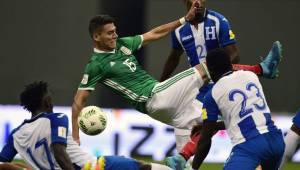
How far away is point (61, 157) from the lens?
27.7ft

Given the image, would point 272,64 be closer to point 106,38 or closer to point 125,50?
point 125,50

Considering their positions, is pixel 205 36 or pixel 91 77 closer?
pixel 91 77

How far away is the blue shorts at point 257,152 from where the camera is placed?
8.23m

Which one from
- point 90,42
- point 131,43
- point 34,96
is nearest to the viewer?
point 34,96

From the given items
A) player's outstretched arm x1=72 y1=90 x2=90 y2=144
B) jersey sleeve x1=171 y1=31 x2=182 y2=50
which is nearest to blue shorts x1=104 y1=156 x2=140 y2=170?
player's outstretched arm x1=72 y1=90 x2=90 y2=144

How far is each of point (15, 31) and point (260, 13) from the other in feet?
14.4

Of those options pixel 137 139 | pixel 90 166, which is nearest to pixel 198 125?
pixel 90 166

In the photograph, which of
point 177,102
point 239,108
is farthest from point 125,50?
point 239,108

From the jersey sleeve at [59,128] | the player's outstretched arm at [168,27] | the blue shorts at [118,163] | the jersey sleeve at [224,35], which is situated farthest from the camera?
the jersey sleeve at [224,35]

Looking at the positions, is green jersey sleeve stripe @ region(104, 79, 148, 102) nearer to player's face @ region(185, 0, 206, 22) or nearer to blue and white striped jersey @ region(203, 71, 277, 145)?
player's face @ region(185, 0, 206, 22)

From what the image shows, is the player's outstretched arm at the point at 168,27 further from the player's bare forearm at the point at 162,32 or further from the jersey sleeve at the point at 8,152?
the jersey sleeve at the point at 8,152

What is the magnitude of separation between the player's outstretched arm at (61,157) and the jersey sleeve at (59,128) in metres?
0.04

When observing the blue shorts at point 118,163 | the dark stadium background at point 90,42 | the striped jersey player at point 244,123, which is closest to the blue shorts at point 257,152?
the striped jersey player at point 244,123

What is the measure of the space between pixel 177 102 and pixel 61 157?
70.3 inches
